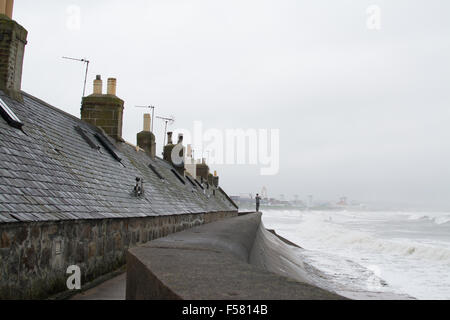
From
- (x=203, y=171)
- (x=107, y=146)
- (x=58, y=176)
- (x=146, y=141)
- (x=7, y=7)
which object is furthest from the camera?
(x=203, y=171)

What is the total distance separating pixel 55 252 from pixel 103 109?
10.8 metres

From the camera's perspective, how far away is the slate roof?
673 centimetres

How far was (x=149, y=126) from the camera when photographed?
24859 millimetres

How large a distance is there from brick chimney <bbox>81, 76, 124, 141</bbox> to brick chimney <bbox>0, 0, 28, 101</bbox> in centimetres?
620

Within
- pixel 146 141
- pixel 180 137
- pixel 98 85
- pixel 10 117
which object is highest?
pixel 180 137

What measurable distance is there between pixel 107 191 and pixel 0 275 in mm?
4911

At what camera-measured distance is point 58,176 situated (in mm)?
8578

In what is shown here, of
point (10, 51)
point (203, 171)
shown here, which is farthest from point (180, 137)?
point (10, 51)

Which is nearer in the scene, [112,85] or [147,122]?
[112,85]

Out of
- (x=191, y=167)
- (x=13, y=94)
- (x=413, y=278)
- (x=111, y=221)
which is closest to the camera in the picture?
(x=111, y=221)

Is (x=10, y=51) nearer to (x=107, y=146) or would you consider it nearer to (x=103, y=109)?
(x=107, y=146)

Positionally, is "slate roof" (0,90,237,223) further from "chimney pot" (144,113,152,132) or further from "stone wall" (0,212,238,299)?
"chimney pot" (144,113,152,132)
